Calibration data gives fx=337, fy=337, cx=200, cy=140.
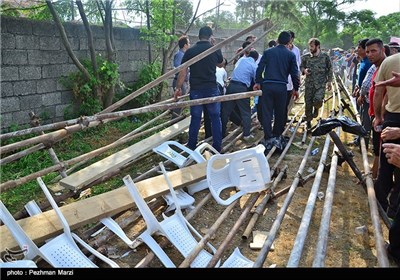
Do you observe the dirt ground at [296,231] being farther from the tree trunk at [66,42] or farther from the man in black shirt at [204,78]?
the tree trunk at [66,42]

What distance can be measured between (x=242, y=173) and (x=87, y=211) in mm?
1626

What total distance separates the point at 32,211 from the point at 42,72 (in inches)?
125

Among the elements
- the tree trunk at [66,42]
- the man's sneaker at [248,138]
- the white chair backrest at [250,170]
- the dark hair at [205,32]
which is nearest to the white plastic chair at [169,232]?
the white chair backrest at [250,170]

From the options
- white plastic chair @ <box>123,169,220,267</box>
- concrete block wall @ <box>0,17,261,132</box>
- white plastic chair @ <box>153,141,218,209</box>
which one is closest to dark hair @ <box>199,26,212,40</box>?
white plastic chair @ <box>153,141,218,209</box>

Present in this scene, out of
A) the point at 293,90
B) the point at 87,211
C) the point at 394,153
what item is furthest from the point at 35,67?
the point at 394,153

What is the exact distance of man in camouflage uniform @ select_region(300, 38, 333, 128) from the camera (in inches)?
236

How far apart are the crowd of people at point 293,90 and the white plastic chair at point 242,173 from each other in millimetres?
1084

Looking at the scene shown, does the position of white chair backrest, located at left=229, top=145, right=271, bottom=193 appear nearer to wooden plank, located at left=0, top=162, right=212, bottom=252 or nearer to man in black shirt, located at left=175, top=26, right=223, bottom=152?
wooden plank, located at left=0, top=162, right=212, bottom=252

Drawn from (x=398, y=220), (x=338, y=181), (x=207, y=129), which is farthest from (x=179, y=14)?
(x=398, y=220)

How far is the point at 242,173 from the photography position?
3572 mm

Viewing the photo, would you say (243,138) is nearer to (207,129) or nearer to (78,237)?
(207,129)

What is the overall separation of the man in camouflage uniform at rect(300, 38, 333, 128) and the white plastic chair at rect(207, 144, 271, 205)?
3078mm
